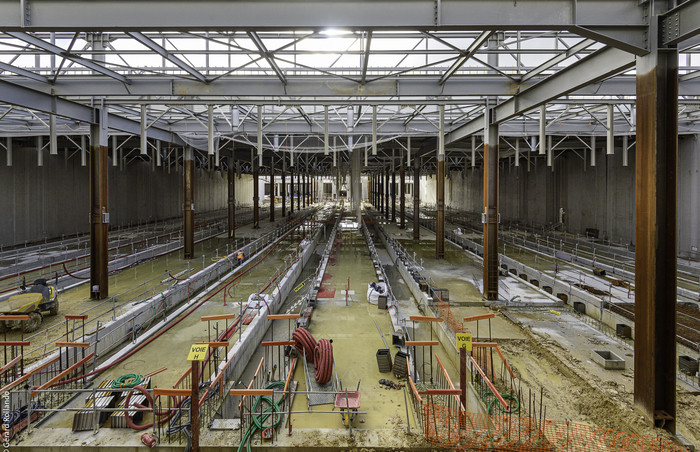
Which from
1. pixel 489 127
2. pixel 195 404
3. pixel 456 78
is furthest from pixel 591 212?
pixel 195 404

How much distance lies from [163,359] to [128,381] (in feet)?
6.30

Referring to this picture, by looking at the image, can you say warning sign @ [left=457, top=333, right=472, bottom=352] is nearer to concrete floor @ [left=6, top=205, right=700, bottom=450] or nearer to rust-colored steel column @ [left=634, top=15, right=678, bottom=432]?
concrete floor @ [left=6, top=205, right=700, bottom=450]

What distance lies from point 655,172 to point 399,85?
923 centimetres

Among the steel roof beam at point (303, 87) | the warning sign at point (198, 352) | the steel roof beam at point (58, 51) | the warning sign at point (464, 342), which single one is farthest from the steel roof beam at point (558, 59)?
the steel roof beam at point (58, 51)

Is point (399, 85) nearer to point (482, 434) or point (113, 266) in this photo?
point (482, 434)

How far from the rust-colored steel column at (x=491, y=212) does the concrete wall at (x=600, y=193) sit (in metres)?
18.4

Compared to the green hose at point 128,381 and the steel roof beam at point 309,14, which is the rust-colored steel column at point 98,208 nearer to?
the green hose at point 128,381

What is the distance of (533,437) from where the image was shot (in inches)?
268

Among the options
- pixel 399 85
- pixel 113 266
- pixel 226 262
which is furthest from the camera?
pixel 226 262

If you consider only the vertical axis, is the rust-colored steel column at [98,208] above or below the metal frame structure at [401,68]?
below

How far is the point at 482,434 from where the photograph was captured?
277 inches

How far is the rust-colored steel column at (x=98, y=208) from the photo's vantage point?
51.9ft

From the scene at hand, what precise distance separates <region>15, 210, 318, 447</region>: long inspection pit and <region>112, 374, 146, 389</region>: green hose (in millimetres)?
504

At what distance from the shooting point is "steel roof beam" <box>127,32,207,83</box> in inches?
426
